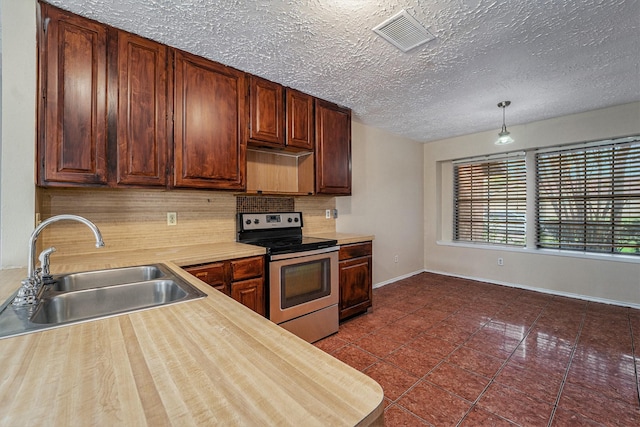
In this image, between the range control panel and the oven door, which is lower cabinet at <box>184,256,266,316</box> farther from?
the range control panel

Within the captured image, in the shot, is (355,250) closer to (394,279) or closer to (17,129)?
(394,279)

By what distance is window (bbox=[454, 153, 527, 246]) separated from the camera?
13.8ft

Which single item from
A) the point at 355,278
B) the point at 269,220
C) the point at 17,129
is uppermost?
the point at 17,129

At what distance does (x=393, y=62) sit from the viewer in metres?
2.25

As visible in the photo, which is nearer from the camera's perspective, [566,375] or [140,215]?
[566,375]

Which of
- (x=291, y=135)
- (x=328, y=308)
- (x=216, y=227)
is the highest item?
(x=291, y=135)

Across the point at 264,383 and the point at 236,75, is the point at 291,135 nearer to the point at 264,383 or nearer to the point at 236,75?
the point at 236,75

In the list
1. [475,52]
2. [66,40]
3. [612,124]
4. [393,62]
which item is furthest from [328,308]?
[612,124]

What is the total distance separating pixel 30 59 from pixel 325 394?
2310 millimetres

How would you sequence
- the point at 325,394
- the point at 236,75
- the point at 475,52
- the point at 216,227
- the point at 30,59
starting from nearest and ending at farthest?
the point at 325,394, the point at 30,59, the point at 475,52, the point at 236,75, the point at 216,227

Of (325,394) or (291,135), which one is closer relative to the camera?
(325,394)

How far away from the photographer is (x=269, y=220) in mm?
2920

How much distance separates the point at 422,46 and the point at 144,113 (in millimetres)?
1989

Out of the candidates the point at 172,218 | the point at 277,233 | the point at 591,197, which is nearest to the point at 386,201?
the point at 277,233
